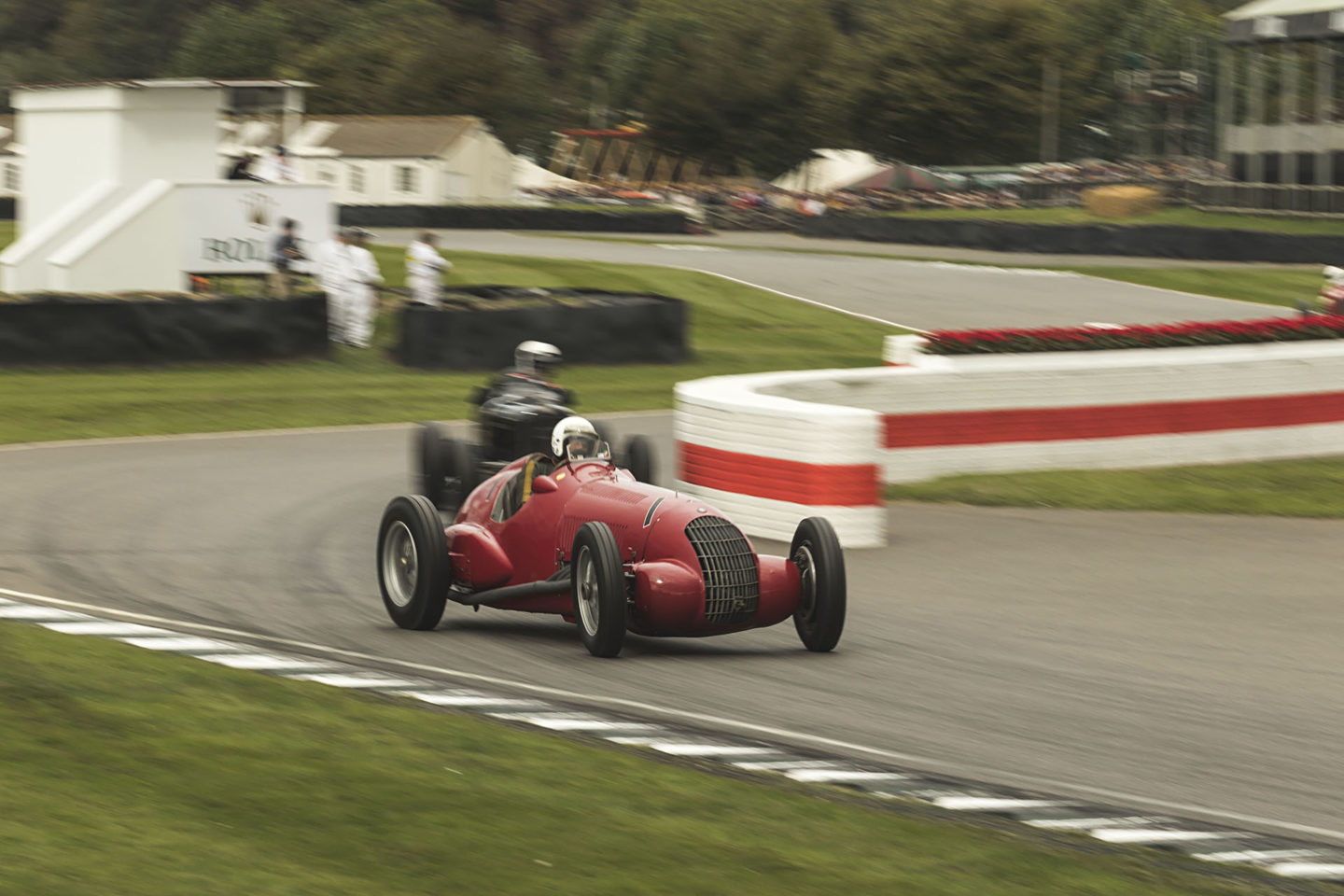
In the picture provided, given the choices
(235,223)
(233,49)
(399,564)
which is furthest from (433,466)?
(233,49)

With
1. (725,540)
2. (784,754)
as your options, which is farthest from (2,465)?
(784,754)

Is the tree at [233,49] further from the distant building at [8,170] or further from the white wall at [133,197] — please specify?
the white wall at [133,197]

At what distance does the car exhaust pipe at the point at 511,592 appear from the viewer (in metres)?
→ 9.60

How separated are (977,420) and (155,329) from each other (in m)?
11.5

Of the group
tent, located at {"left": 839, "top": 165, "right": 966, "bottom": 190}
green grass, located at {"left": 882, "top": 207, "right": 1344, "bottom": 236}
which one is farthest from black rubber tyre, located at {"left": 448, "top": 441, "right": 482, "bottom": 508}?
tent, located at {"left": 839, "top": 165, "right": 966, "bottom": 190}

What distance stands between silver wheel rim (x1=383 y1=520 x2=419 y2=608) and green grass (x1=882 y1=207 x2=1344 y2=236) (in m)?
37.1

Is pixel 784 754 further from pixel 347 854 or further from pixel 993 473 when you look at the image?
pixel 993 473

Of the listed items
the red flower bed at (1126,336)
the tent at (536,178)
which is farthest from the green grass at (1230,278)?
the tent at (536,178)

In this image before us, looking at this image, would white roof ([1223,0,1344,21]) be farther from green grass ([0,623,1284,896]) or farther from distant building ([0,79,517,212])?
green grass ([0,623,1284,896])

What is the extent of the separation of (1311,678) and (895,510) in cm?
579

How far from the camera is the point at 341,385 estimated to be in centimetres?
2288

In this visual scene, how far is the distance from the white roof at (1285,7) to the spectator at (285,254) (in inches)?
1235

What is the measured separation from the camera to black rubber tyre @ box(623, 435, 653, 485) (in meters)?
12.7

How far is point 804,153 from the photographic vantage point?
90812 millimetres
